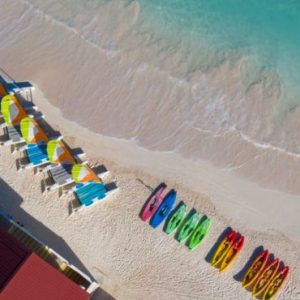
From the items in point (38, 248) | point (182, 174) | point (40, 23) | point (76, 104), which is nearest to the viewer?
point (38, 248)

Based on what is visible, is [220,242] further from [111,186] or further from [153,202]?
[111,186]

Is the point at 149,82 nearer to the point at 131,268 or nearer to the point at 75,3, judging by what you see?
the point at 75,3

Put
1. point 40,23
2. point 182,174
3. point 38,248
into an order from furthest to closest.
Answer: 1. point 40,23
2. point 182,174
3. point 38,248

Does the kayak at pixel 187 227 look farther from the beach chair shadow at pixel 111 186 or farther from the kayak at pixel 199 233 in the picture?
the beach chair shadow at pixel 111 186

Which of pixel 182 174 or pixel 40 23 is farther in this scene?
pixel 40 23

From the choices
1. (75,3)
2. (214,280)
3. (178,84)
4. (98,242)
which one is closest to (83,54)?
(75,3)

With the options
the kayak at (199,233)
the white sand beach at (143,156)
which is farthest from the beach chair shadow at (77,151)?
the kayak at (199,233)
